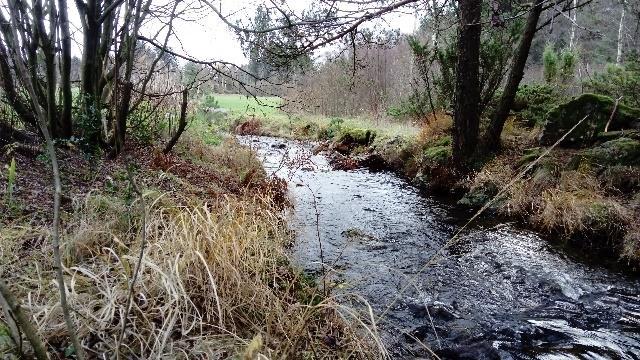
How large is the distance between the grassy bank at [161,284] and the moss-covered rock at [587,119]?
5238mm

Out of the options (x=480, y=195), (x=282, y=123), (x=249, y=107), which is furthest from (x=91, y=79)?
(x=282, y=123)

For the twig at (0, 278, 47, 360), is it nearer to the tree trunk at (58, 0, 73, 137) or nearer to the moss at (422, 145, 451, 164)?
the tree trunk at (58, 0, 73, 137)

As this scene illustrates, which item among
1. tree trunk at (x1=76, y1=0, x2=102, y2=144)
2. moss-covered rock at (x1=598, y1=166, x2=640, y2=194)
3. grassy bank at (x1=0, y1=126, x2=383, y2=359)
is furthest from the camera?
moss-covered rock at (x1=598, y1=166, x2=640, y2=194)

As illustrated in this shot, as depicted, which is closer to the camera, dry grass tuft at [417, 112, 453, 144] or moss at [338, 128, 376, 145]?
dry grass tuft at [417, 112, 453, 144]

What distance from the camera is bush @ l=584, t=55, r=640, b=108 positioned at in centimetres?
611

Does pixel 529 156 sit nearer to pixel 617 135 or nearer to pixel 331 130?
pixel 617 135

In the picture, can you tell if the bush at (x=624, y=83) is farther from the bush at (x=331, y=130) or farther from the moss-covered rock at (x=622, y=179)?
the bush at (x=331, y=130)

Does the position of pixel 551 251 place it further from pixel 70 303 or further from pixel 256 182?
pixel 70 303

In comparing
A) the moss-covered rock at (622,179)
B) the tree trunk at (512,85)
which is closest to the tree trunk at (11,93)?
the moss-covered rock at (622,179)

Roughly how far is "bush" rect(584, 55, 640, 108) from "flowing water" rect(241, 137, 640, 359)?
2.82 meters

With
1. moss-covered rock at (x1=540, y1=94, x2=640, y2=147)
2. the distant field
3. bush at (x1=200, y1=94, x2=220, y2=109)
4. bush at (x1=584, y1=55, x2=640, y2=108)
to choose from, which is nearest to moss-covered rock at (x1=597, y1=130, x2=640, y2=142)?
moss-covered rock at (x1=540, y1=94, x2=640, y2=147)

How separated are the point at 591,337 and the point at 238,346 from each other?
8.21ft

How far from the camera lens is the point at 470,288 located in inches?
152

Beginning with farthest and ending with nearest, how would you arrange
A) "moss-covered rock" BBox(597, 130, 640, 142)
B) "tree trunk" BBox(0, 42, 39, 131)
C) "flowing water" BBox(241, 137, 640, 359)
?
1. "moss-covered rock" BBox(597, 130, 640, 142)
2. "tree trunk" BBox(0, 42, 39, 131)
3. "flowing water" BBox(241, 137, 640, 359)
